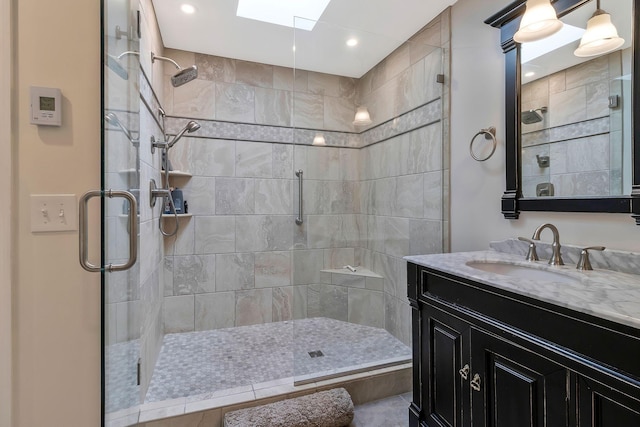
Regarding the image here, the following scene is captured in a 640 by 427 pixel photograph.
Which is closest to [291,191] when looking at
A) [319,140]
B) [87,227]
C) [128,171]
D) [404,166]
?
[319,140]

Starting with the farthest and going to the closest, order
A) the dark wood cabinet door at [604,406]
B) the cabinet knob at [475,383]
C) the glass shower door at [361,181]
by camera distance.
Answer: the glass shower door at [361,181] < the cabinet knob at [475,383] < the dark wood cabinet door at [604,406]

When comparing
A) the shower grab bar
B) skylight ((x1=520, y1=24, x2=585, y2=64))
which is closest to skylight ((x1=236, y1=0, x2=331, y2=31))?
the shower grab bar

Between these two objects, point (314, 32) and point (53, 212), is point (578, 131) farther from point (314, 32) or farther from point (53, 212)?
point (53, 212)

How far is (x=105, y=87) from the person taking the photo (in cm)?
103

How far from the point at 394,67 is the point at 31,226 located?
2.60 metres

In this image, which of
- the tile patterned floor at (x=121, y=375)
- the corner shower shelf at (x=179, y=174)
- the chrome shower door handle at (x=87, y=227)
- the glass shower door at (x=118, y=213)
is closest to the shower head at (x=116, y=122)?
the glass shower door at (x=118, y=213)

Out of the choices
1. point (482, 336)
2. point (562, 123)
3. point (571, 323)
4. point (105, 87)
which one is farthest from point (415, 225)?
point (105, 87)

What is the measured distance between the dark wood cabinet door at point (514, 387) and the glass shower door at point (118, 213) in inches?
52.8

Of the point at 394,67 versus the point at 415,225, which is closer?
the point at 415,225

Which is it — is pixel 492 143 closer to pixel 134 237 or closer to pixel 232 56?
pixel 134 237

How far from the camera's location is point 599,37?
1.28 meters

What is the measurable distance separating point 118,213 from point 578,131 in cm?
196

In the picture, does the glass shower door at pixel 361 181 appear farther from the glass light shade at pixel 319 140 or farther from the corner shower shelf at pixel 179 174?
the corner shower shelf at pixel 179 174

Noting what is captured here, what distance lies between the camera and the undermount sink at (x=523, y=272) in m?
1.24
